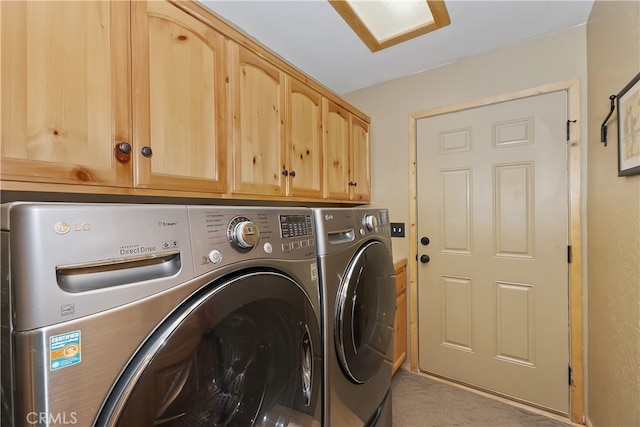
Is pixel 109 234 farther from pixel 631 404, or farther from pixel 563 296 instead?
pixel 563 296

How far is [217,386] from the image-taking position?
2.18ft

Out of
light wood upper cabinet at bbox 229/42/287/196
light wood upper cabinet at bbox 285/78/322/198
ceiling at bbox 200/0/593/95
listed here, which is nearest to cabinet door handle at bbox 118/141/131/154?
light wood upper cabinet at bbox 229/42/287/196

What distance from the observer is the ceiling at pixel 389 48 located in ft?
4.92

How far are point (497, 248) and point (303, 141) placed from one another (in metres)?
1.48

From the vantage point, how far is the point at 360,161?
7.22 feet

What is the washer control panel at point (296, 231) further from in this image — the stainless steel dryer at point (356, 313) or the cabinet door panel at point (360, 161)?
the cabinet door panel at point (360, 161)

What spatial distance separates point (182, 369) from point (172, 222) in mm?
286

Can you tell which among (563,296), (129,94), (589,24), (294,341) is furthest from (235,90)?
(563,296)

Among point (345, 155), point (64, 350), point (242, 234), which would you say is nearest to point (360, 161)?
point (345, 155)

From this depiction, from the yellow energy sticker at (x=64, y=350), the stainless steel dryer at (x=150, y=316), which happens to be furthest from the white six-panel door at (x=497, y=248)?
the yellow energy sticker at (x=64, y=350)

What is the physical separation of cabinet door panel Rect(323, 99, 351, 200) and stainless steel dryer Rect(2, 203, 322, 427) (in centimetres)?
103

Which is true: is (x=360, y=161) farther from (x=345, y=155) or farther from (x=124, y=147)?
(x=124, y=147)

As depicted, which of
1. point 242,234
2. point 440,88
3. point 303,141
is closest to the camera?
point 242,234

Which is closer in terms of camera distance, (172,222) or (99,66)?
(172,222)
